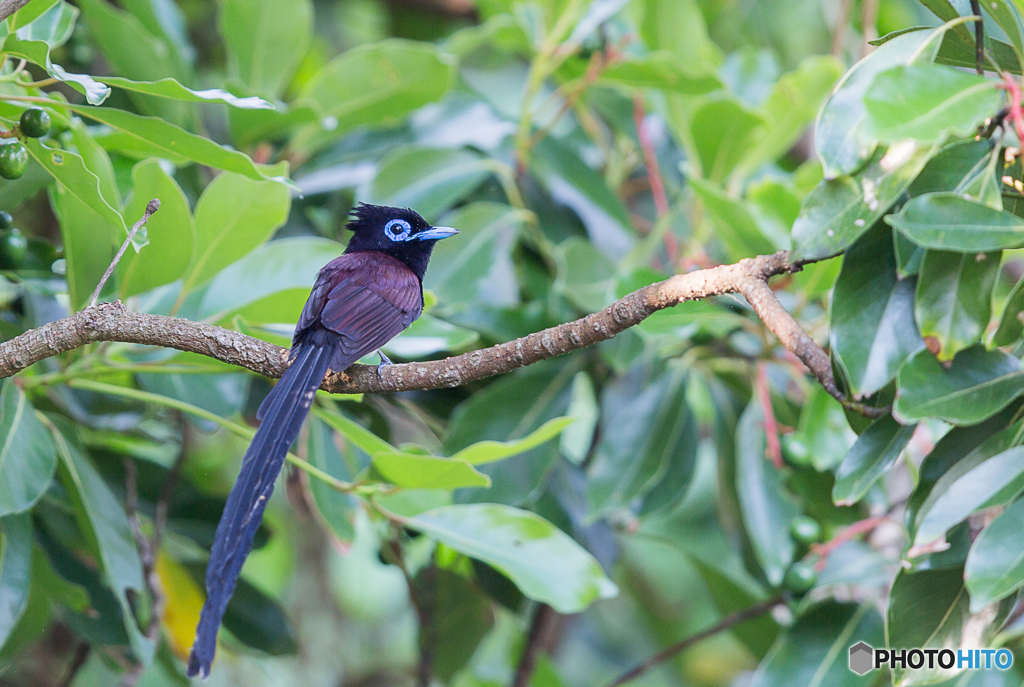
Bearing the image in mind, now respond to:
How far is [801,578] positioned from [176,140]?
7.00ft

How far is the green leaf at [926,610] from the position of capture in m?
1.83

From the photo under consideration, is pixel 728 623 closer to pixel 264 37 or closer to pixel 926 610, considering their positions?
pixel 926 610

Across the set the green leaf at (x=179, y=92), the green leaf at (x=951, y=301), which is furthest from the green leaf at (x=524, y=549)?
the green leaf at (x=179, y=92)

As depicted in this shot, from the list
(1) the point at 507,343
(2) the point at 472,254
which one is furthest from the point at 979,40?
(2) the point at 472,254

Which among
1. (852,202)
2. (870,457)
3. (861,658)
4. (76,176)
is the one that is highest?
(76,176)

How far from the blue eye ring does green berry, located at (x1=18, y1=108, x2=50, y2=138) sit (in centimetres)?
103

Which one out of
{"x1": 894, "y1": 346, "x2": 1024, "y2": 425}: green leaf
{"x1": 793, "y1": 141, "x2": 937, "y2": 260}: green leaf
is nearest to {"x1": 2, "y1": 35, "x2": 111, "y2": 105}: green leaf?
{"x1": 793, "y1": 141, "x2": 937, "y2": 260}: green leaf

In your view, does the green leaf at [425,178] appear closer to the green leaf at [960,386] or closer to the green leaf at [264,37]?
the green leaf at [264,37]

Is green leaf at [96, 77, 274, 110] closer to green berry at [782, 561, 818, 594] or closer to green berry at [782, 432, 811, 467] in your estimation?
green berry at [782, 432, 811, 467]

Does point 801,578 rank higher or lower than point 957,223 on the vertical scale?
lower

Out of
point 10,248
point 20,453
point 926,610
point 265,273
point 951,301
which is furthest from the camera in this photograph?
point 265,273

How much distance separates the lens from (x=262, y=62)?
3156 millimetres

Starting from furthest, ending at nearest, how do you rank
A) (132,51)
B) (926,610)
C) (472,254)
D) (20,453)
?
(472,254) → (132,51) → (20,453) → (926,610)

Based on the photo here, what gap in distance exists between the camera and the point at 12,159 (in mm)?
1753
